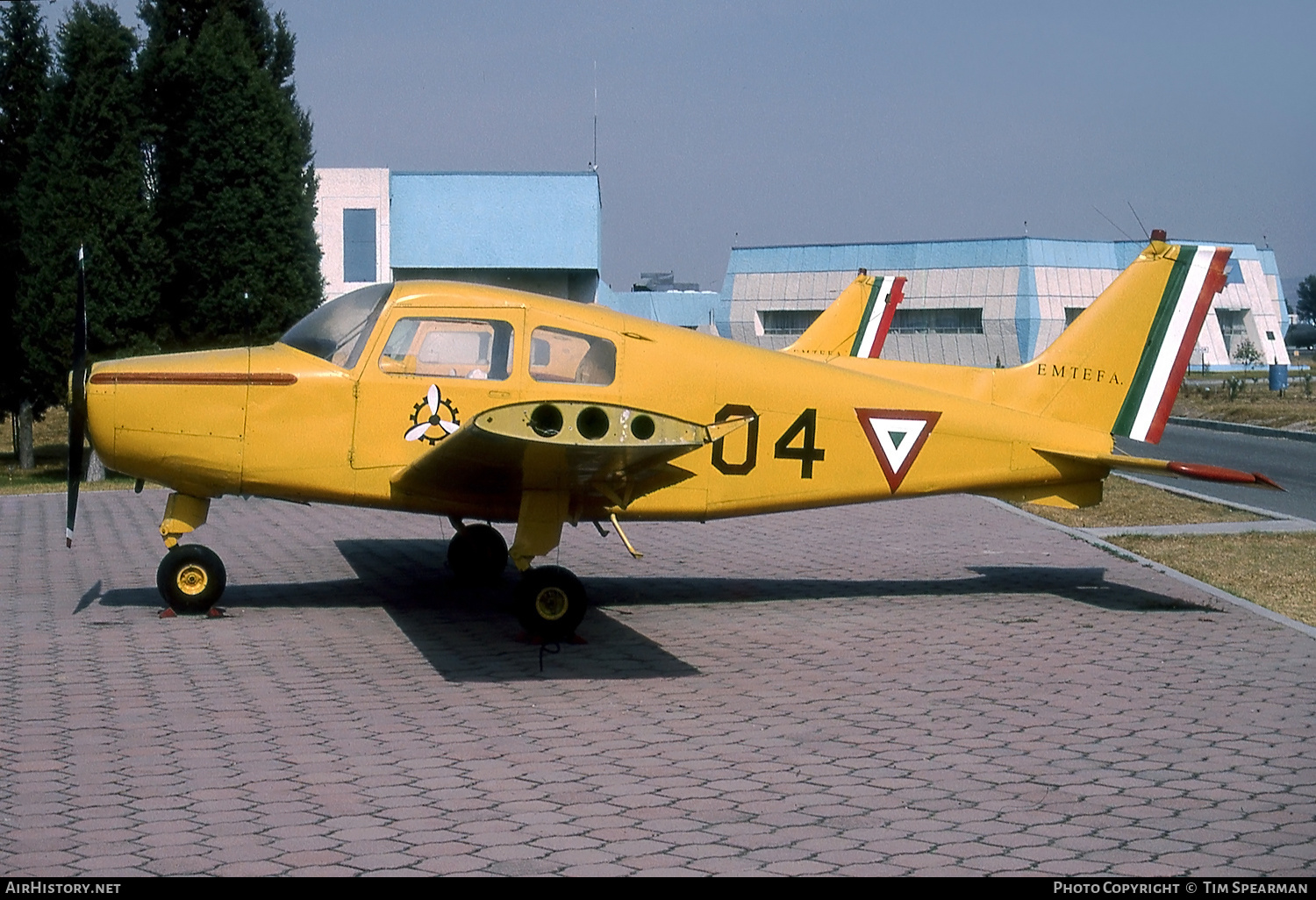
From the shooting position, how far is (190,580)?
937 centimetres

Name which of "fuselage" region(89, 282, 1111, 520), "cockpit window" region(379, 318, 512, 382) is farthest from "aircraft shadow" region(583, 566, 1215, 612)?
"cockpit window" region(379, 318, 512, 382)

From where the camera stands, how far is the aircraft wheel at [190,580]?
934 centimetres

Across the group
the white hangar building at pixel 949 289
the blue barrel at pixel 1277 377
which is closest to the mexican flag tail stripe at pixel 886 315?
the blue barrel at pixel 1277 377

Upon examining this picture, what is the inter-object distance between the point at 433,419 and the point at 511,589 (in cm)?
235

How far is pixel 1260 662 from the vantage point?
800 cm

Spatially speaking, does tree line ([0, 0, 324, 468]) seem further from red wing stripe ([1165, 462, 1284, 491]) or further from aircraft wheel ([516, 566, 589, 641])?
red wing stripe ([1165, 462, 1284, 491])

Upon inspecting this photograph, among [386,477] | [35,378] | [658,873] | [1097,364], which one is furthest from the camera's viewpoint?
[35,378]

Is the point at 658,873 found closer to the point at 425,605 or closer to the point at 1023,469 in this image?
the point at 425,605

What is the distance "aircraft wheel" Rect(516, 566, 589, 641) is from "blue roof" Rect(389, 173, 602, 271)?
104ft

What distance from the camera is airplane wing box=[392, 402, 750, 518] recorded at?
688 cm

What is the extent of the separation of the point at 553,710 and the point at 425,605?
3416 millimetres

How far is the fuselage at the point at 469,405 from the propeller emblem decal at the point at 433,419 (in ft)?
0.03

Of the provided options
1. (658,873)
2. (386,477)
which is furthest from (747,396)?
(658,873)

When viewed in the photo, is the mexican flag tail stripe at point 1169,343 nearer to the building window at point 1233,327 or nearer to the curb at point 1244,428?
the curb at point 1244,428
